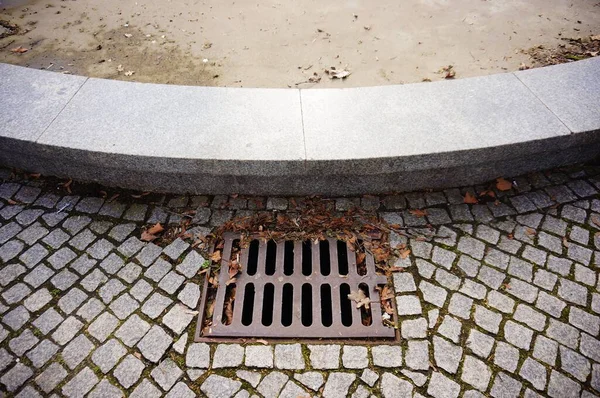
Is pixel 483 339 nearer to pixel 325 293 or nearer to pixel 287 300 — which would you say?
pixel 325 293

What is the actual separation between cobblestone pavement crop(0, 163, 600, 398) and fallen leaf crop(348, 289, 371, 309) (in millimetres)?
239

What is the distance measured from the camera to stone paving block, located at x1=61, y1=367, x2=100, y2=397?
237 cm

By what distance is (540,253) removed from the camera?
2.92 meters

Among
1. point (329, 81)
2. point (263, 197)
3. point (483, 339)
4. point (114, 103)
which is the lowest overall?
point (483, 339)

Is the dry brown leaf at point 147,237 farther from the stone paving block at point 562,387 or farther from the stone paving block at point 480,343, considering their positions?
the stone paving block at point 562,387

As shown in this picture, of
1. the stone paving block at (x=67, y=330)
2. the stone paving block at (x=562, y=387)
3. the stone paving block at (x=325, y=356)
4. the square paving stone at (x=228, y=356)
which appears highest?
the stone paving block at (x=67, y=330)

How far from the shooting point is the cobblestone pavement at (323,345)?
2408mm

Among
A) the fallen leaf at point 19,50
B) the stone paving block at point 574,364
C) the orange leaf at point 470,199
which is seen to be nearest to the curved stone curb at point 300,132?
the orange leaf at point 470,199

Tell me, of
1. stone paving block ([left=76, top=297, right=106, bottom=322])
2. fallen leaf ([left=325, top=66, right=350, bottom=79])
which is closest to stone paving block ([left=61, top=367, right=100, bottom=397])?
stone paving block ([left=76, top=297, right=106, bottom=322])

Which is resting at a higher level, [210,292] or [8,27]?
[8,27]

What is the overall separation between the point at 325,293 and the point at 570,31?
13.4ft

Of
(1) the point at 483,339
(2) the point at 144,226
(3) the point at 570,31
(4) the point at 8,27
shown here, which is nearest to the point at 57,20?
(4) the point at 8,27

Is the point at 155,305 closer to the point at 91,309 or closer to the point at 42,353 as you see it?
the point at 91,309

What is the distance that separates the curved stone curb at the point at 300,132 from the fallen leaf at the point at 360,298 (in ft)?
2.87
